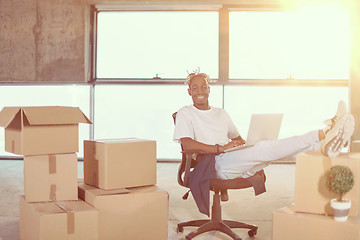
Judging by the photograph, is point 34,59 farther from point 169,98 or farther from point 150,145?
point 150,145

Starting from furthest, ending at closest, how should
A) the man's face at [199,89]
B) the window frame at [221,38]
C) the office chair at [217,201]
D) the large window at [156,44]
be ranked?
the large window at [156,44]
the window frame at [221,38]
the man's face at [199,89]
the office chair at [217,201]

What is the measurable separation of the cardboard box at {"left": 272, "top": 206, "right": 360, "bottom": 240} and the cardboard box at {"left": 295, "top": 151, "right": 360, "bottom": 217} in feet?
0.15

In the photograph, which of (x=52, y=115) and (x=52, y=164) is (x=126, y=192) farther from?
(x=52, y=115)

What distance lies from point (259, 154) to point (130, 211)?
840 mm

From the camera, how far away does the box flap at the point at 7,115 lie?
8.05 ft

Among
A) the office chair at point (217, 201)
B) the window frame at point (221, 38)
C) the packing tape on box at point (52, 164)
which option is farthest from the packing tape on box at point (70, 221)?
the window frame at point (221, 38)

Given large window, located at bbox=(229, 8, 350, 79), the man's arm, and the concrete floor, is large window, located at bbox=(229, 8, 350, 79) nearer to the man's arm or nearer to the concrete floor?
the concrete floor

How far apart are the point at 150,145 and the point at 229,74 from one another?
365 cm

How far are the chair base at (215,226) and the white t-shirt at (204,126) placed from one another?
539 millimetres

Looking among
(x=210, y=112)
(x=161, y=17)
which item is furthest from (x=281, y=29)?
(x=210, y=112)

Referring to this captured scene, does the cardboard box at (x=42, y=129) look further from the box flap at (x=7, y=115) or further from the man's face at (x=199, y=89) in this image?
the man's face at (x=199, y=89)

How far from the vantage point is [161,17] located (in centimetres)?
618

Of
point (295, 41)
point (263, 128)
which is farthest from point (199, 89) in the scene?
point (295, 41)

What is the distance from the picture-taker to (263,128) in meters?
2.59
